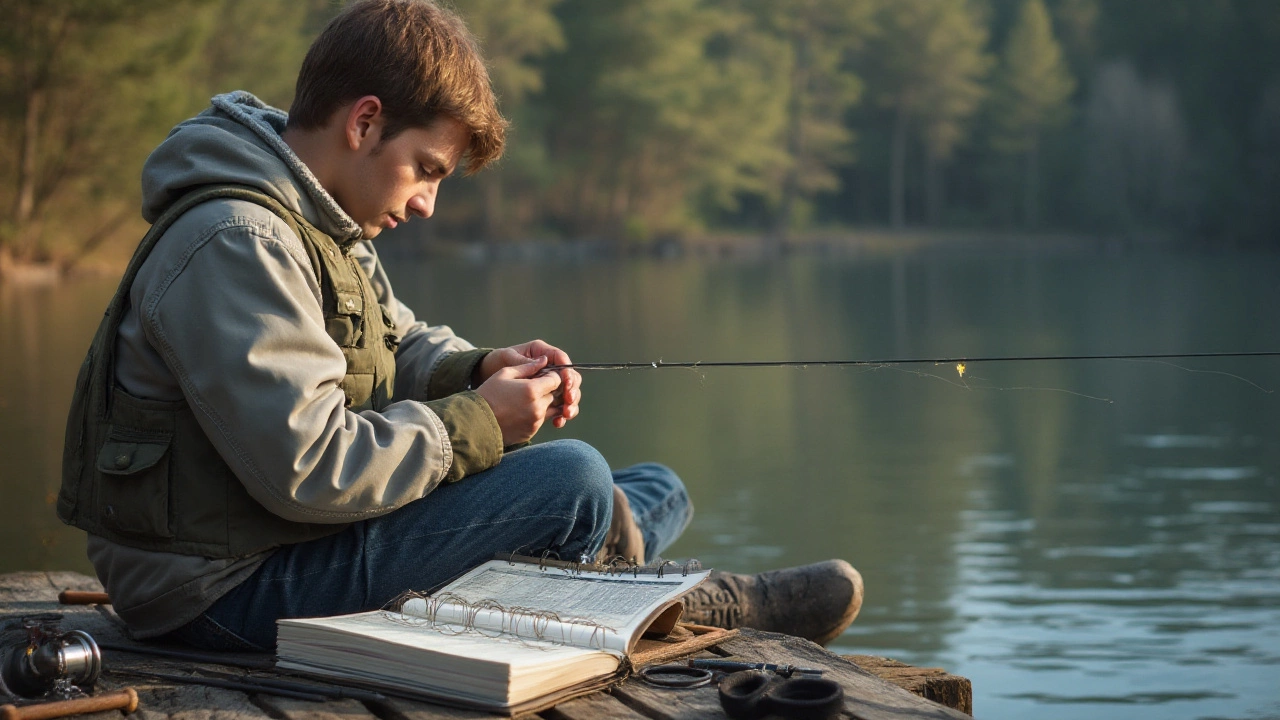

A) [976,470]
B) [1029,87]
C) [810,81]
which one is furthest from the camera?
[810,81]

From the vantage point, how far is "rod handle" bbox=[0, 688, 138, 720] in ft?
5.15

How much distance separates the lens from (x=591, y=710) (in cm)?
166

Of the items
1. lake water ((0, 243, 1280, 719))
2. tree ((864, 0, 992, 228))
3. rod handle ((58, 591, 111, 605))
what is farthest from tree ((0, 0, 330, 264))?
tree ((864, 0, 992, 228))

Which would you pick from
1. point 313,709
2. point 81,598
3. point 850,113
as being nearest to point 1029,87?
point 850,113

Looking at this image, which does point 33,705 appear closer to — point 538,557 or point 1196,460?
point 538,557

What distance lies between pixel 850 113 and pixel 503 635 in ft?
132

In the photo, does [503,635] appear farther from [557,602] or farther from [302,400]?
[302,400]

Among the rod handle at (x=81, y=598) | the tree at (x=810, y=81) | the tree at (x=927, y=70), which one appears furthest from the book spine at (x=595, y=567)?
the tree at (x=927, y=70)

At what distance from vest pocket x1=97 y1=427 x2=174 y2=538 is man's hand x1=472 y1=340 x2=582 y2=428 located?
44 centimetres

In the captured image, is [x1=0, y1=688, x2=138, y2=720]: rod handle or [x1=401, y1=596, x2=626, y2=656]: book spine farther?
[x1=401, y1=596, x2=626, y2=656]: book spine

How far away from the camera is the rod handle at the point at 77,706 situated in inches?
61.7

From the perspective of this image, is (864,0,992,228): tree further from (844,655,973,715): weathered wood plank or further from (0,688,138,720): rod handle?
(0,688,138,720): rod handle

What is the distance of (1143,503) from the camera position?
16.6ft

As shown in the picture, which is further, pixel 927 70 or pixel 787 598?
pixel 927 70
